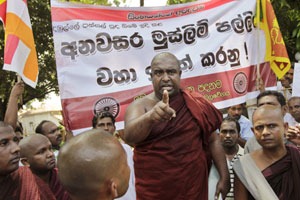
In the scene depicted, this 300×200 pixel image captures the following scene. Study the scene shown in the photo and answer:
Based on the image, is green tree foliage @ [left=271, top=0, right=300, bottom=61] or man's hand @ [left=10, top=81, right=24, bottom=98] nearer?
man's hand @ [left=10, top=81, right=24, bottom=98]

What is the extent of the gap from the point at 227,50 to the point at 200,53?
330mm

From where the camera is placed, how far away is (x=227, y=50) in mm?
5098

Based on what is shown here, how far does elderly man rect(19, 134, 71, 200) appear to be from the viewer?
132 inches

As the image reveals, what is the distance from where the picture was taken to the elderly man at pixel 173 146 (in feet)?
10.3

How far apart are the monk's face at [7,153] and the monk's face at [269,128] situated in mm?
1641

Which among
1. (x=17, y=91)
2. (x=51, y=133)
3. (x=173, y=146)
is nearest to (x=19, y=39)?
(x=17, y=91)

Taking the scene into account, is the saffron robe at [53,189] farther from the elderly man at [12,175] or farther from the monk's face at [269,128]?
the monk's face at [269,128]

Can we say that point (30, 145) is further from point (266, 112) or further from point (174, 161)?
point (266, 112)

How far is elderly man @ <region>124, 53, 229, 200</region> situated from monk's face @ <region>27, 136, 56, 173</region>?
70 centimetres

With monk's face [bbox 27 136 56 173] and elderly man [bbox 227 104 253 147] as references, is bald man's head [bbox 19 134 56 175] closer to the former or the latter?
Result: monk's face [bbox 27 136 56 173]

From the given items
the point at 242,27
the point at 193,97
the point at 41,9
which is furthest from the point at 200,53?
the point at 41,9

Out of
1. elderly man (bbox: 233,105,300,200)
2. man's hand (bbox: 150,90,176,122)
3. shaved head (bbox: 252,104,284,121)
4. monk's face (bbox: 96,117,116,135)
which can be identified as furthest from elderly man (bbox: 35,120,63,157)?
shaved head (bbox: 252,104,284,121)

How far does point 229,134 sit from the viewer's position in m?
4.40

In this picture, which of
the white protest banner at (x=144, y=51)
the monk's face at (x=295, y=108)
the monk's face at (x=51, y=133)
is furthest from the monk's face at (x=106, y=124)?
the monk's face at (x=295, y=108)
